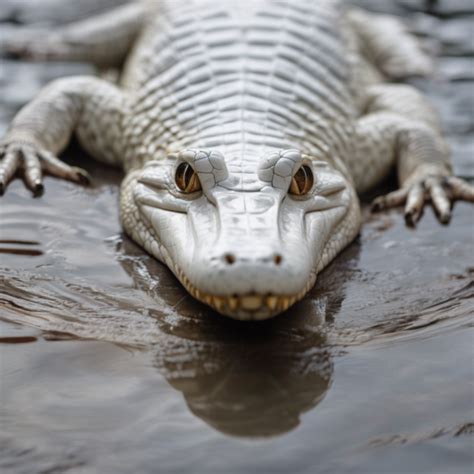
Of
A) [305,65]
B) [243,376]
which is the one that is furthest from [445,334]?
[305,65]

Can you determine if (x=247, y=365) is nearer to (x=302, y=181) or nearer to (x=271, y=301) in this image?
(x=271, y=301)

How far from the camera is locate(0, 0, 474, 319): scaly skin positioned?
296cm

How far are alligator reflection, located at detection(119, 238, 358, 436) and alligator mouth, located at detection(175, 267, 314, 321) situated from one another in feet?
0.49

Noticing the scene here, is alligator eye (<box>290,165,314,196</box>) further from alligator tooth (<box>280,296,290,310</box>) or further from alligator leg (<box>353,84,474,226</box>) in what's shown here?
alligator leg (<box>353,84,474,226</box>)

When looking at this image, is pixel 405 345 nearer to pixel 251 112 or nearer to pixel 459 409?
pixel 459 409

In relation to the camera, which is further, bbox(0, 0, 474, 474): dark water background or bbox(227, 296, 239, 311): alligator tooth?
bbox(227, 296, 239, 311): alligator tooth

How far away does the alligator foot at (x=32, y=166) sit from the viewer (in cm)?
428

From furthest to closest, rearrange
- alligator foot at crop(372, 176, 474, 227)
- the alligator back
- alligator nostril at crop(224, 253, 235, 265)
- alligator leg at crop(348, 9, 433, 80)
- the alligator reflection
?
alligator leg at crop(348, 9, 433, 80)
alligator foot at crop(372, 176, 474, 227)
the alligator back
alligator nostril at crop(224, 253, 235, 265)
the alligator reflection

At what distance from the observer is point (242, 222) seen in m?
2.98

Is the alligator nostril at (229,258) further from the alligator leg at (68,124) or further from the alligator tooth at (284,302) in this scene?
the alligator leg at (68,124)

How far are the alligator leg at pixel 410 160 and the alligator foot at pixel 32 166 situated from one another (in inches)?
64.9

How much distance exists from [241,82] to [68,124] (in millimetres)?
1114

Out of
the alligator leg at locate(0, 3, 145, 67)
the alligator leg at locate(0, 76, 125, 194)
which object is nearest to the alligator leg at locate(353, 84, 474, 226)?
the alligator leg at locate(0, 76, 125, 194)

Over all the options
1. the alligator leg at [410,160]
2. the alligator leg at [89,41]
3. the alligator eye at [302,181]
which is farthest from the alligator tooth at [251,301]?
the alligator leg at [89,41]
